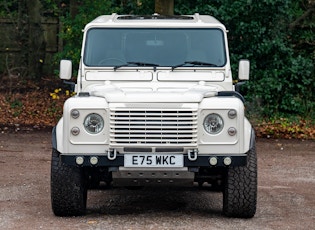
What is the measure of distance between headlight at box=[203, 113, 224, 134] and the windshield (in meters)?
1.43

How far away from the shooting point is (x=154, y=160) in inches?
373

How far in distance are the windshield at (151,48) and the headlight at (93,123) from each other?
1393 mm

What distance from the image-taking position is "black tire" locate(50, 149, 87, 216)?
9.80 meters

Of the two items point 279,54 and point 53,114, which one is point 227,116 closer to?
point 279,54

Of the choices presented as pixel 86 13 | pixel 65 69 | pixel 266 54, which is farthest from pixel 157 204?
pixel 86 13

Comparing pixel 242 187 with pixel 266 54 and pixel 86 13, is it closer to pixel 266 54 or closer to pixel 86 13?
pixel 266 54

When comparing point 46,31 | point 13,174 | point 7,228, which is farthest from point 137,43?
point 46,31

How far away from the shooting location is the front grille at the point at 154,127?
951 centimetres

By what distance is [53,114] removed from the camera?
74.4ft

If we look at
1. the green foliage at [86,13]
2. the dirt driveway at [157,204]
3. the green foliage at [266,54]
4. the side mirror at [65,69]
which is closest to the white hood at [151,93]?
the side mirror at [65,69]

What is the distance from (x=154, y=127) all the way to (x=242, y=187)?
1.09 metres

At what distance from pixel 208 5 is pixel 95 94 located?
1148 centimetres

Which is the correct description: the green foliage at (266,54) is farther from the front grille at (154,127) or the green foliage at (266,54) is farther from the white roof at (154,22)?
the front grille at (154,127)

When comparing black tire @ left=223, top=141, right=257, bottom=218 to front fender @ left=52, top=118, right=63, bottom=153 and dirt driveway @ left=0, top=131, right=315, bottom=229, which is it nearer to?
dirt driveway @ left=0, top=131, right=315, bottom=229
